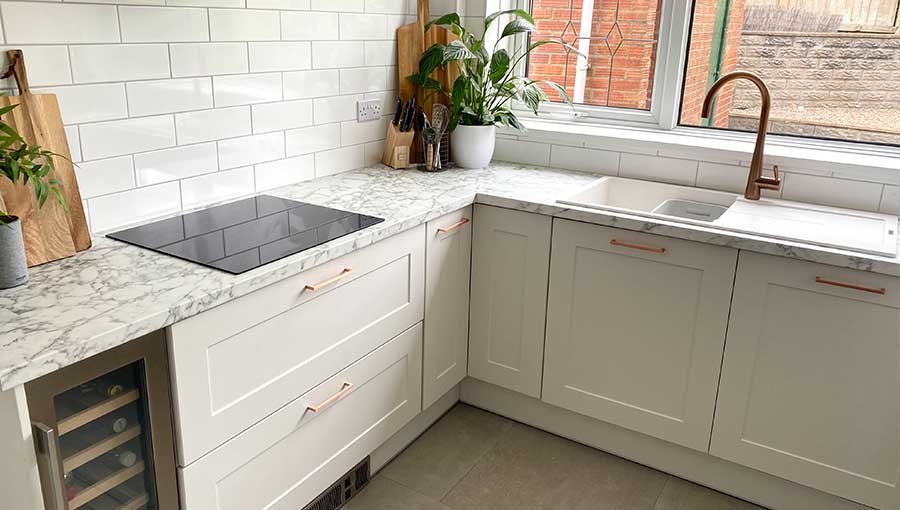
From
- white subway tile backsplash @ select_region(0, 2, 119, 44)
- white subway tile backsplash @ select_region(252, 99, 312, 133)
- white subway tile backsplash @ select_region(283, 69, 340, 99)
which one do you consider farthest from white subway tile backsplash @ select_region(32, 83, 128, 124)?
white subway tile backsplash @ select_region(283, 69, 340, 99)

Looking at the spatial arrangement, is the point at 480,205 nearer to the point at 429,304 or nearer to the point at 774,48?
the point at 429,304

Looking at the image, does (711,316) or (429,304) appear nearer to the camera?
(711,316)

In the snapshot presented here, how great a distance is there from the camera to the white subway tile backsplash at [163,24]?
6.14 ft

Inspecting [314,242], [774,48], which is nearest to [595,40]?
[774,48]

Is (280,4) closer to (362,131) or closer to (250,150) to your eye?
(250,150)

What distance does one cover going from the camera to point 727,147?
2.59 meters

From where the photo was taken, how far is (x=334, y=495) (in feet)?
7.13

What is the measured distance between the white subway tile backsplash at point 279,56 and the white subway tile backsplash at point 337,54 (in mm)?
43

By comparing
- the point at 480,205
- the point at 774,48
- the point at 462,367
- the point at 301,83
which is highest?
the point at 774,48

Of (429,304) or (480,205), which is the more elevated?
(480,205)

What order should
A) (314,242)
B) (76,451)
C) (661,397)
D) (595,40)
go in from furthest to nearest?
(595,40) < (661,397) < (314,242) < (76,451)

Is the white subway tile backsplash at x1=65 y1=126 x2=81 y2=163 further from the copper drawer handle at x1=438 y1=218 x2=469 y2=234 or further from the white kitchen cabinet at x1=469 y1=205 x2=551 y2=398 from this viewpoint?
the white kitchen cabinet at x1=469 y1=205 x2=551 y2=398

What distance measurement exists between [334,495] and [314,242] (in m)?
0.82

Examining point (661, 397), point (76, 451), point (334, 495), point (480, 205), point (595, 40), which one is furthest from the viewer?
point (595, 40)
